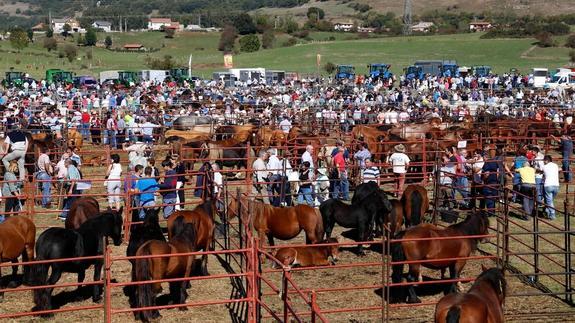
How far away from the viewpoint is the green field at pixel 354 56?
78.1 metres

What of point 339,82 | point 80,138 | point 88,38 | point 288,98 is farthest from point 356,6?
point 80,138

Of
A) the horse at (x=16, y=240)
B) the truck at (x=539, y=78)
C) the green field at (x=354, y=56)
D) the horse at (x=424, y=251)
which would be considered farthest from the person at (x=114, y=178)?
the green field at (x=354, y=56)

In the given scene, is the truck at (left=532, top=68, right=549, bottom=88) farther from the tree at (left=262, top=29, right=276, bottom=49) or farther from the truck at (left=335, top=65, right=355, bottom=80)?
the tree at (left=262, top=29, right=276, bottom=49)

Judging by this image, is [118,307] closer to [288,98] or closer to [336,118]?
[336,118]

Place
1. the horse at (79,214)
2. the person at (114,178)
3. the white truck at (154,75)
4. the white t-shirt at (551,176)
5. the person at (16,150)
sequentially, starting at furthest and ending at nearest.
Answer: the white truck at (154,75) → the person at (16,150) → the person at (114,178) → the white t-shirt at (551,176) → the horse at (79,214)

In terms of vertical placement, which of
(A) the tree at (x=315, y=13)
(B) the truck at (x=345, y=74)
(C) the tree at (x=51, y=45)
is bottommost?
(B) the truck at (x=345, y=74)

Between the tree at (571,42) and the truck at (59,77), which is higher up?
the tree at (571,42)

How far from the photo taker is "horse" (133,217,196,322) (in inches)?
371

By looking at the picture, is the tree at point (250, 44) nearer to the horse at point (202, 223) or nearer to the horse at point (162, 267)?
the horse at point (202, 223)

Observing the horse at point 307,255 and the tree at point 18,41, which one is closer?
the horse at point 307,255

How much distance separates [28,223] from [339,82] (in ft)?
141

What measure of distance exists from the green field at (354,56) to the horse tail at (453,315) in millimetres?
66604

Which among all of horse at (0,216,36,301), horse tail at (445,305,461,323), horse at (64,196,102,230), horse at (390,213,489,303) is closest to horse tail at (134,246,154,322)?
horse at (0,216,36,301)

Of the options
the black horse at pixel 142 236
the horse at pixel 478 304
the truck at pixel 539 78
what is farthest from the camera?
the truck at pixel 539 78
